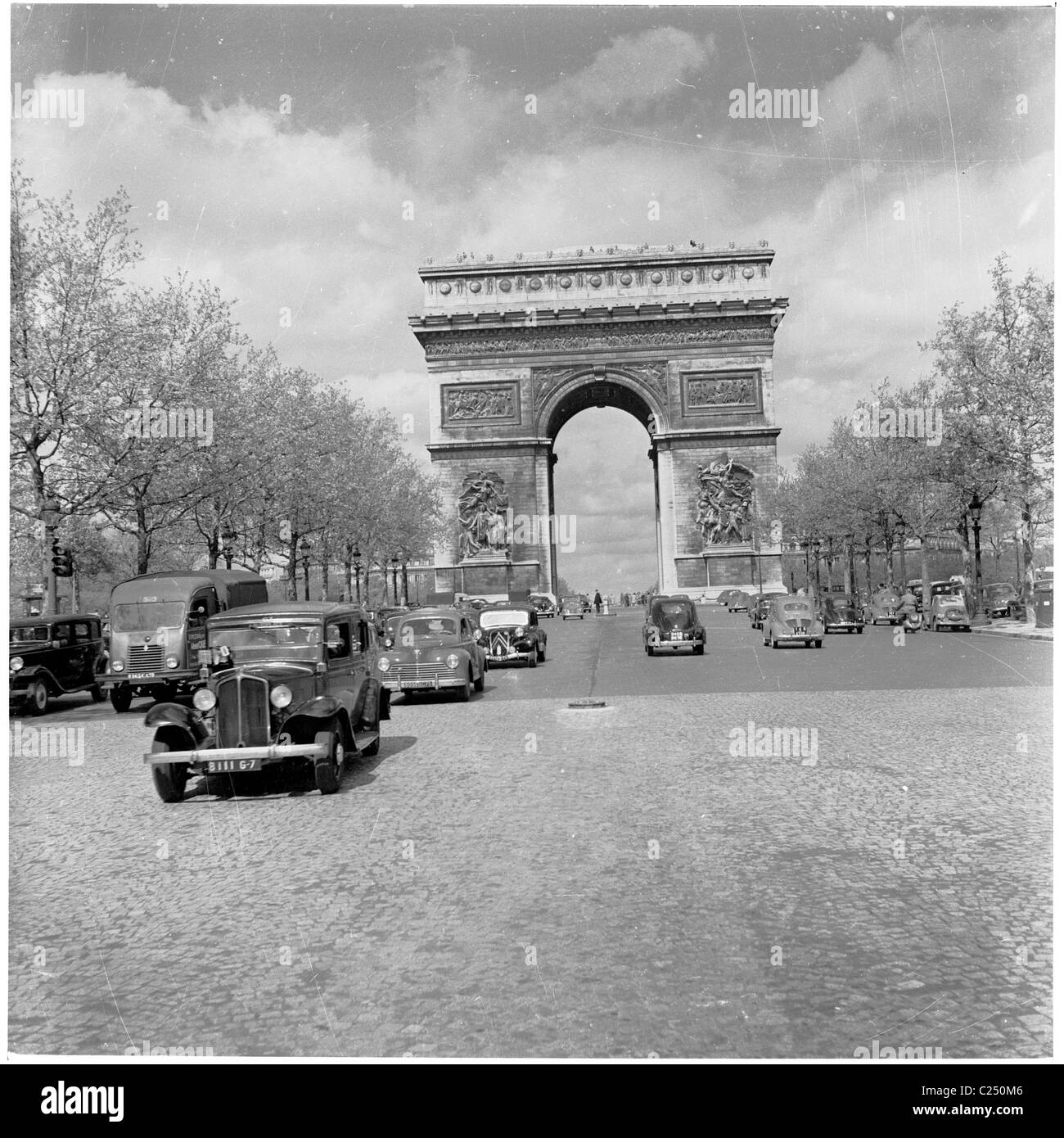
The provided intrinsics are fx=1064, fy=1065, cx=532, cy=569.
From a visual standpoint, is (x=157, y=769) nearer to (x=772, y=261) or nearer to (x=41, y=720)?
(x=41, y=720)

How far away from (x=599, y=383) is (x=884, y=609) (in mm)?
26551

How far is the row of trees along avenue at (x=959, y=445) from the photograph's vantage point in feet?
96.6

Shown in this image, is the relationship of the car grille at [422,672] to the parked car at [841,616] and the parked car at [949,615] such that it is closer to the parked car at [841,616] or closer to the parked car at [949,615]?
the parked car at [841,616]

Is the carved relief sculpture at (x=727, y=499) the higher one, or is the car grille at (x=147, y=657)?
the carved relief sculpture at (x=727, y=499)

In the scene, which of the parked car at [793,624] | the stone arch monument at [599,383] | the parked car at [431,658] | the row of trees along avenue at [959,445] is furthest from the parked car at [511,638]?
the stone arch monument at [599,383]

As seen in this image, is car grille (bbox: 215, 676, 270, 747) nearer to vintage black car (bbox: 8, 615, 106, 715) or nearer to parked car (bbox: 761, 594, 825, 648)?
vintage black car (bbox: 8, 615, 106, 715)

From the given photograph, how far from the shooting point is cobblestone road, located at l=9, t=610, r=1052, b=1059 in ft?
13.4

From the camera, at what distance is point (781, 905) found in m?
5.47

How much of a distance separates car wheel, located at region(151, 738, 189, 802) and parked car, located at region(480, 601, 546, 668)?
15.4 m

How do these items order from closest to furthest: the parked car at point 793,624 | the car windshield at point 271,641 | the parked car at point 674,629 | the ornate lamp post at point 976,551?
the car windshield at point 271,641 < the parked car at point 674,629 < the parked car at point 793,624 < the ornate lamp post at point 976,551

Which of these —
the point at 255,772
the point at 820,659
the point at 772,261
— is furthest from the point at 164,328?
the point at 772,261

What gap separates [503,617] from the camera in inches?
1053

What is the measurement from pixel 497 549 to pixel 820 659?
130 feet

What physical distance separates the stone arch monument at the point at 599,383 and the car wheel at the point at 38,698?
4281 cm
